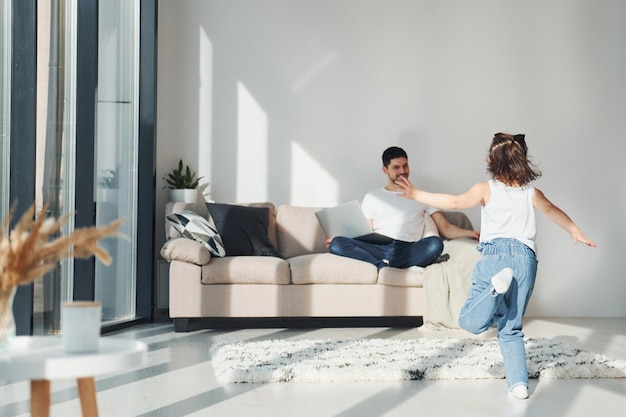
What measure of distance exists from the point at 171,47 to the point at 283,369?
11.1 feet

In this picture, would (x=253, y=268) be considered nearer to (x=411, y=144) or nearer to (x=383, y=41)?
(x=411, y=144)

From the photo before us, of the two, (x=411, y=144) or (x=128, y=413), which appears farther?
(x=411, y=144)

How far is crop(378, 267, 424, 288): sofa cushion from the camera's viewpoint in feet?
17.7

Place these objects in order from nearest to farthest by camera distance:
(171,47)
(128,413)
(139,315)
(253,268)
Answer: (128,413), (253,268), (139,315), (171,47)

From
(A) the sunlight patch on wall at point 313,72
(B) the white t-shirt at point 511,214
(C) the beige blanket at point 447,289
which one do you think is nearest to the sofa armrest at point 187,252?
(C) the beige blanket at point 447,289

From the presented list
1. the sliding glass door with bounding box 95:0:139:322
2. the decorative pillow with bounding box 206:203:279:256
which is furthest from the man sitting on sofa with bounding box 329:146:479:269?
the sliding glass door with bounding box 95:0:139:322

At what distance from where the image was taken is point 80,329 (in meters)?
1.66

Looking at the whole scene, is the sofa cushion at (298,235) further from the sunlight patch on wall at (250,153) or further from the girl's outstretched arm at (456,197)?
the girl's outstretched arm at (456,197)

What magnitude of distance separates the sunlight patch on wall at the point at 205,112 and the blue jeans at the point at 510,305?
3.34 m

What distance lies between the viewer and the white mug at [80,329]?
1652mm

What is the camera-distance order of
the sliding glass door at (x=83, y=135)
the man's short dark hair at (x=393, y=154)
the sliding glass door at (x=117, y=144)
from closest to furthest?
the sliding glass door at (x=83, y=135), the sliding glass door at (x=117, y=144), the man's short dark hair at (x=393, y=154)

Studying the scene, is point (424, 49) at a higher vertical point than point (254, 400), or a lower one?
higher

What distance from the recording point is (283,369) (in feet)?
12.0

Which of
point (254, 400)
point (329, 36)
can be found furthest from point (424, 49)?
point (254, 400)
